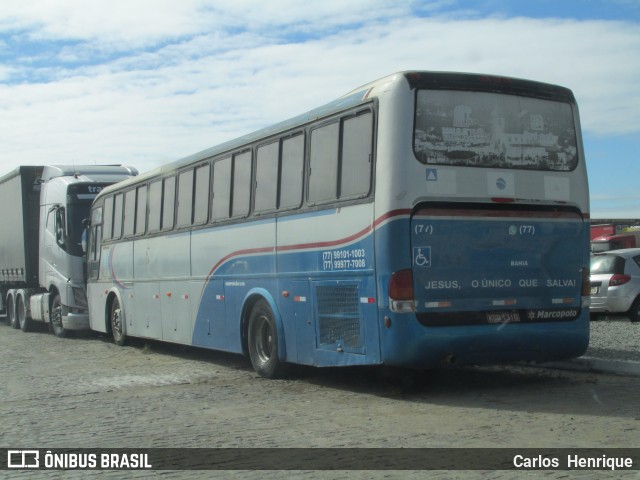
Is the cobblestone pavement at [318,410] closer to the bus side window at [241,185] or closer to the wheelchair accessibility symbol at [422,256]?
the wheelchair accessibility symbol at [422,256]

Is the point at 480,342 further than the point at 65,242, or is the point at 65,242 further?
the point at 65,242

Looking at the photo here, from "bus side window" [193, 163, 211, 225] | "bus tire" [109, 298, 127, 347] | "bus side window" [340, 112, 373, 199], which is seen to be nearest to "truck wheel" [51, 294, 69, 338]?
"bus tire" [109, 298, 127, 347]

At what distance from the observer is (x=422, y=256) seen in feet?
30.8

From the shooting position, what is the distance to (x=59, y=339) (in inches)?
833

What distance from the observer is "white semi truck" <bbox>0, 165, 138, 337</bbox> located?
2100cm

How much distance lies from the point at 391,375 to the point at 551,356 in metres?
2.40

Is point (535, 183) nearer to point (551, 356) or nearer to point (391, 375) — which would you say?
point (551, 356)

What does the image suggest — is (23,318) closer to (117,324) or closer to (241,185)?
(117,324)

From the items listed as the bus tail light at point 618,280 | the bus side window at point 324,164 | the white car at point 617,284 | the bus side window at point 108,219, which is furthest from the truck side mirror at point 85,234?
the bus tail light at point 618,280

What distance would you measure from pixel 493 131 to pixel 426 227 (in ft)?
4.69

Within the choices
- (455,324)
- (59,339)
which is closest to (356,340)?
(455,324)

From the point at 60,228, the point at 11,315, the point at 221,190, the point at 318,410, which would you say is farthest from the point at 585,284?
the point at 11,315

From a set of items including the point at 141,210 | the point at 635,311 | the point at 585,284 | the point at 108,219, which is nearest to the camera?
the point at 585,284

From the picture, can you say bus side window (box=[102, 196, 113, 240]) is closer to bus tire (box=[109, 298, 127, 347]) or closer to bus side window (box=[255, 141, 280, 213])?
bus tire (box=[109, 298, 127, 347])
